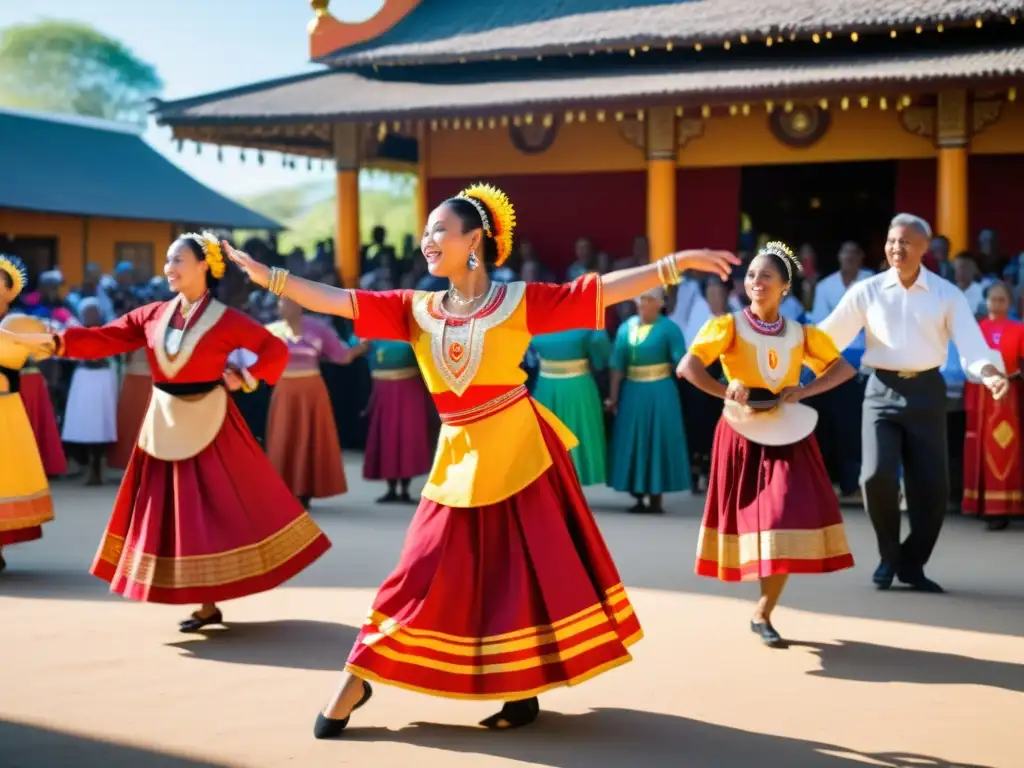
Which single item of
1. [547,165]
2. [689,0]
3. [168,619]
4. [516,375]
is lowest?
[168,619]

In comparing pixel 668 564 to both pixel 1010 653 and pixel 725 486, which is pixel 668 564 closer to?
pixel 725 486

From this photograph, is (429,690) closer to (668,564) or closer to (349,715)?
(349,715)

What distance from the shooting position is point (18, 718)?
520cm

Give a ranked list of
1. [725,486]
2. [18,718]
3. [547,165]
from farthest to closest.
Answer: [547,165] < [725,486] < [18,718]

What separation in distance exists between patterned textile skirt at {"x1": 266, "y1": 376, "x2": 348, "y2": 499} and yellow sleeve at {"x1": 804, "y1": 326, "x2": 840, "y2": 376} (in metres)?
4.94

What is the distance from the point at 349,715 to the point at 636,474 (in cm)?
598

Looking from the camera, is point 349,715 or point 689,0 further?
point 689,0

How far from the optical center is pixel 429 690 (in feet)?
16.0

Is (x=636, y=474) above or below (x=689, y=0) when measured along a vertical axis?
below

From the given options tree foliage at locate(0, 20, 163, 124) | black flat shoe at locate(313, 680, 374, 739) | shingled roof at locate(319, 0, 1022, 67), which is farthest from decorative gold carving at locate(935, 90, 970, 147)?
tree foliage at locate(0, 20, 163, 124)

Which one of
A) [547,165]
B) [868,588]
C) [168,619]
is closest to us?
[168,619]

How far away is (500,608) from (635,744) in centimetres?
64

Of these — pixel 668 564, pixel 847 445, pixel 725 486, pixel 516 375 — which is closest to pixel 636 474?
pixel 847 445

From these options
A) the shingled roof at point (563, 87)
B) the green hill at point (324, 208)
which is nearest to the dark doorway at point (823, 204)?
the shingled roof at point (563, 87)
